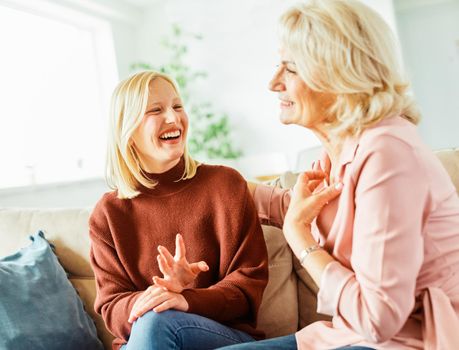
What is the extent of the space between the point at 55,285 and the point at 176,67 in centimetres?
345

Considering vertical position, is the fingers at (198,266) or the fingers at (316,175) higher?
the fingers at (316,175)

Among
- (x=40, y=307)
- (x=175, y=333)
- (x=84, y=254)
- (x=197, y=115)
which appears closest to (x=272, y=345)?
(x=175, y=333)

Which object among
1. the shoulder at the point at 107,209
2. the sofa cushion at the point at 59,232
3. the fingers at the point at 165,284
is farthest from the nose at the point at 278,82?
the sofa cushion at the point at 59,232

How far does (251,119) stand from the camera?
5156 mm

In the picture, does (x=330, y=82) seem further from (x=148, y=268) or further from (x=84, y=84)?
(x=84, y=84)

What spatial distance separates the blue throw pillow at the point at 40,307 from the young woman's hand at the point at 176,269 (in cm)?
60

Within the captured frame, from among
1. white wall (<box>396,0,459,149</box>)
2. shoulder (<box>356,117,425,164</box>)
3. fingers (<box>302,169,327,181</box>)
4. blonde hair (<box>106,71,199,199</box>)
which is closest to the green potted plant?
white wall (<box>396,0,459,149</box>)

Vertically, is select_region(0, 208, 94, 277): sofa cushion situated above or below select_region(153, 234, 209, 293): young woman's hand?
below

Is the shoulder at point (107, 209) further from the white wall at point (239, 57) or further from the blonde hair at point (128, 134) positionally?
the white wall at point (239, 57)

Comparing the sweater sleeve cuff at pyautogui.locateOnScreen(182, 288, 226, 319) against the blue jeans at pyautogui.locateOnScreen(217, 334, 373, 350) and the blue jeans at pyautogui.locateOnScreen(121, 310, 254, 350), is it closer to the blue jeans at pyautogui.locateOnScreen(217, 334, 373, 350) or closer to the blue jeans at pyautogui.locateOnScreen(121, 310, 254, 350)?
the blue jeans at pyautogui.locateOnScreen(121, 310, 254, 350)

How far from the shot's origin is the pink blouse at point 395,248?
2.92 ft

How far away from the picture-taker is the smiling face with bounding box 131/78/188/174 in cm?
155

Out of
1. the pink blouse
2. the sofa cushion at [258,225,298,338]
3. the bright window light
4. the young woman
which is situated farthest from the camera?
the bright window light

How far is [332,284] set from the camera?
968mm
